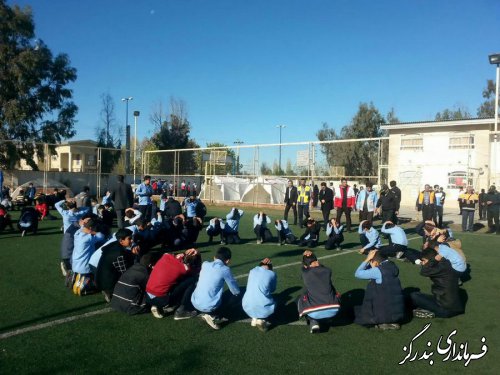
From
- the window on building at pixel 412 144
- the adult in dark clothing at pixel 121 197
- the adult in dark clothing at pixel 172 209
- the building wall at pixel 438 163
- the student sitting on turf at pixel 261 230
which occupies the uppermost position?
the window on building at pixel 412 144

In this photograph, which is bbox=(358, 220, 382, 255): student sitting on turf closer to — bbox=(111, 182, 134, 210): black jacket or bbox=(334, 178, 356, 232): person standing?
bbox=(334, 178, 356, 232): person standing

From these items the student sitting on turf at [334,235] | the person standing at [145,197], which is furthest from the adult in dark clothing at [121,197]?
the student sitting on turf at [334,235]

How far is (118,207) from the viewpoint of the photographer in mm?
13352

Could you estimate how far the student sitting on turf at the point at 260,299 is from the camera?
5.61m

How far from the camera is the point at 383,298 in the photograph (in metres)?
5.63

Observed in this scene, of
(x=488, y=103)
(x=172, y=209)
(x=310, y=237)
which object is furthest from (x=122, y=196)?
(x=488, y=103)

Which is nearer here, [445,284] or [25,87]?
[445,284]

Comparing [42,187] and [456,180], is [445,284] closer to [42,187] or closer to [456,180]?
[456,180]

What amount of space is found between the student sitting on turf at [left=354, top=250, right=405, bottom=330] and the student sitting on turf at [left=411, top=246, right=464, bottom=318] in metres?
0.73

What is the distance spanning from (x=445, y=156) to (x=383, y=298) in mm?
21111

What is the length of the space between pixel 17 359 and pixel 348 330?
157 inches

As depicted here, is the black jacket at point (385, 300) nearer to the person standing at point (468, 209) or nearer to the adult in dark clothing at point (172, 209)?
the adult in dark clothing at point (172, 209)

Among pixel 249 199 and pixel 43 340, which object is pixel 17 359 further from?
pixel 249 199

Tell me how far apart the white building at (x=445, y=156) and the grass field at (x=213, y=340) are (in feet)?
46.9
